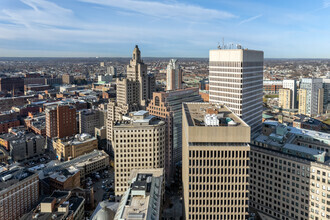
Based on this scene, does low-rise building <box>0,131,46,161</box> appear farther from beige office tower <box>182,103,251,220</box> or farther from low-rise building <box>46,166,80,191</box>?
beige office tower <box>182,103,251,220</box>

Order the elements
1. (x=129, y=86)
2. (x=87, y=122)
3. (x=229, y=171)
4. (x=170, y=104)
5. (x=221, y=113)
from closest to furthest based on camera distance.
Answer: (x=229, y=171), (x=221, y=113), (x=170, y=104), (x=129, y=86), (x=87, y=122)

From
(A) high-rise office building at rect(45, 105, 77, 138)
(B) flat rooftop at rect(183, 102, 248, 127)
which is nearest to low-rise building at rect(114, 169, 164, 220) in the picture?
(B) flat rooftop at rect(183, 102, 248, 127)

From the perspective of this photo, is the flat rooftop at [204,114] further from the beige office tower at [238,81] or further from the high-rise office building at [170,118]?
the high-rise office building at [170,118]

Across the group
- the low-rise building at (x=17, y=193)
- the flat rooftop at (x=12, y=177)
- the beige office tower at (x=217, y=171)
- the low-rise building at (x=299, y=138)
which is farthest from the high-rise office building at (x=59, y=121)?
the beige office tower at (x=217, y=171)

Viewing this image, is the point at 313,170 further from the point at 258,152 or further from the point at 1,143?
the point at 1,143

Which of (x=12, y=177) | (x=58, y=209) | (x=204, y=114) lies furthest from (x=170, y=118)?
(x=12, y=177)

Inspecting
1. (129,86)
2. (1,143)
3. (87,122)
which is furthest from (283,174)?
(1,143)
